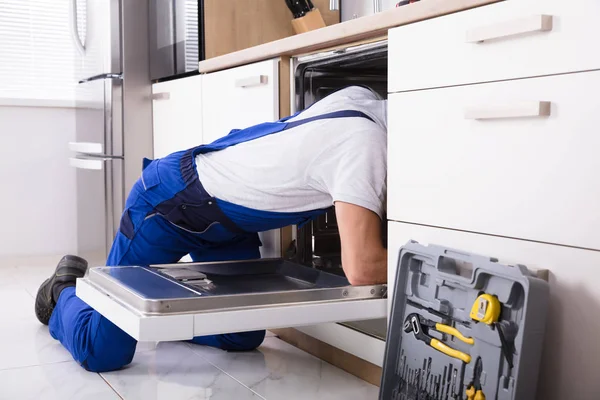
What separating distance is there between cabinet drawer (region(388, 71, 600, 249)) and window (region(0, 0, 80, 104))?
2.72 metres

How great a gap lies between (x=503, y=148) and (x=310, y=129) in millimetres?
493

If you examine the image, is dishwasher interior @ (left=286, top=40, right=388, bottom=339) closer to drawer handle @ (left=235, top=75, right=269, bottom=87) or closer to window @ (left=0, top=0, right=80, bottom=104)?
drawer handle @ (left=235, top=75, right=269, bottom=87)

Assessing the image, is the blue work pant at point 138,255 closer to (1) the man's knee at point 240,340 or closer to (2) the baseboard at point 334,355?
(1) the man's knee at point 240,340

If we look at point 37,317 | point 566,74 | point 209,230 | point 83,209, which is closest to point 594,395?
point 566,74

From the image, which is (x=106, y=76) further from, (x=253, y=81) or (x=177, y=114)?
(x=253, y=81)

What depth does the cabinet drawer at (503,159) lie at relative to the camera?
1.23 m

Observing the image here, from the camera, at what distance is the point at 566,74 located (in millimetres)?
1248

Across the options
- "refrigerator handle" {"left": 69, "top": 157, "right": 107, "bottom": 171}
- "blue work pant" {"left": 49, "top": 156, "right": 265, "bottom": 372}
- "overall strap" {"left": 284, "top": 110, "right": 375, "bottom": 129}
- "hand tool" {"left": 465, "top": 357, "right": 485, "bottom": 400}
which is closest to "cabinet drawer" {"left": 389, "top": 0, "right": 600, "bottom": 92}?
"overall strap" {"left": 284, "top": 110, "right": 375, "bottom": 129}

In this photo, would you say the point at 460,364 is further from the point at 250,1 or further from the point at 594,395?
the point at 250,1

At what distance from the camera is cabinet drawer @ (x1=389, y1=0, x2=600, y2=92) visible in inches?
48.3

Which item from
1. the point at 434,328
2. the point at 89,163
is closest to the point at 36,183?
the point at 89,163

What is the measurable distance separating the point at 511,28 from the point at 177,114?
170 centimetres

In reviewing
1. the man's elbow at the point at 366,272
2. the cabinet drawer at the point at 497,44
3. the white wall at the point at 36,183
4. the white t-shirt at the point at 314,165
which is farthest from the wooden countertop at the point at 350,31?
the white wall at the point at 36,183

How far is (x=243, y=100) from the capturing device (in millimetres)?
2326
